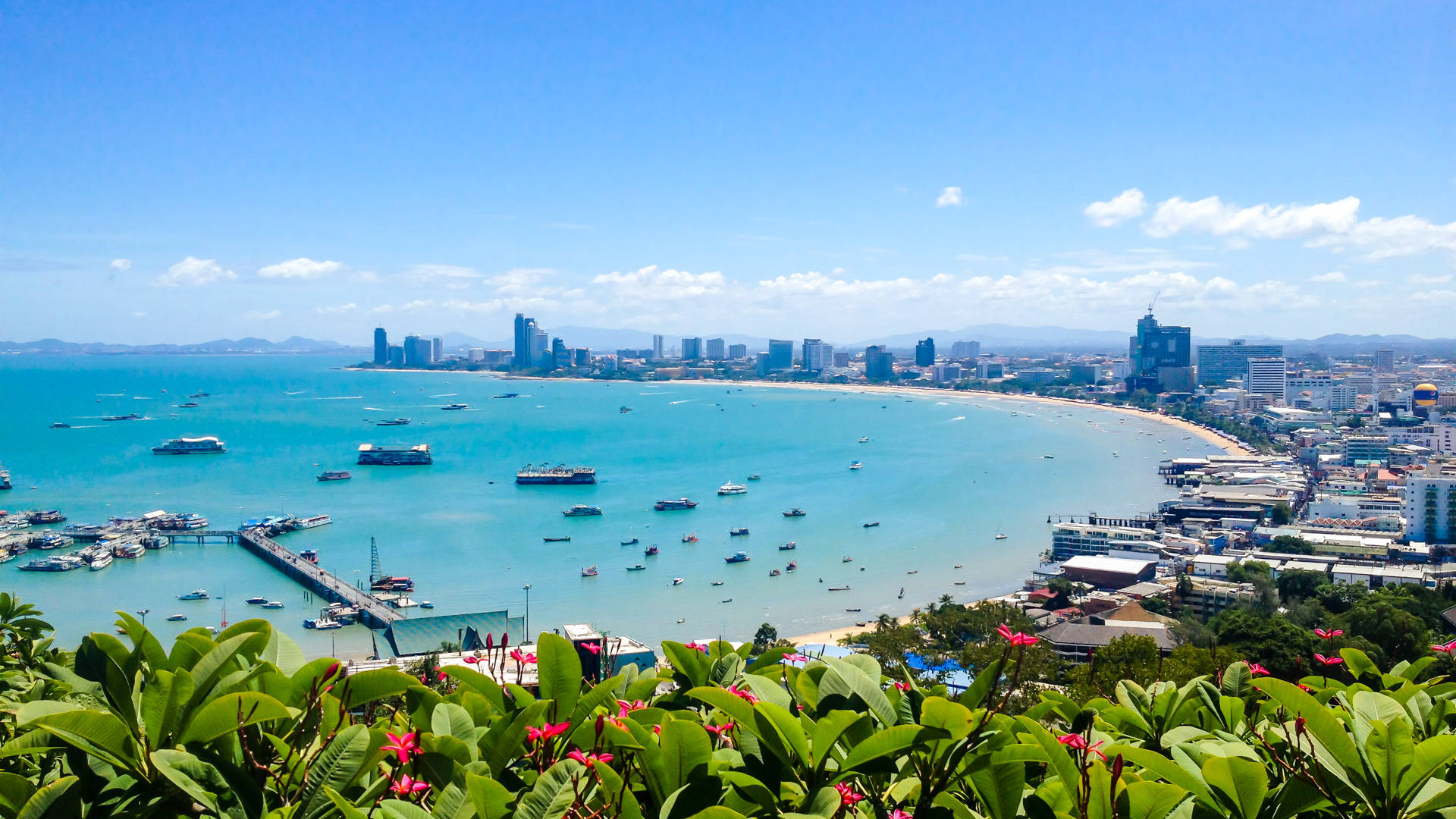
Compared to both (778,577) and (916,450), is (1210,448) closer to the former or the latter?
(916,450)

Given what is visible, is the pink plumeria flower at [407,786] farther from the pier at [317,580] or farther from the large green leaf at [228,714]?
the pier at [317,580]

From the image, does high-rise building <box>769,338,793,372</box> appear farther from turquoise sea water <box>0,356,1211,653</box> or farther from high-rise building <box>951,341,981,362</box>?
high-rise building <box>951,341,981,362</box>

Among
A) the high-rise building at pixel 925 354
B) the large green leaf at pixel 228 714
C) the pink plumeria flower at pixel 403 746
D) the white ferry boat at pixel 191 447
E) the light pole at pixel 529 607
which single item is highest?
the high-rise building at pixel 925 354

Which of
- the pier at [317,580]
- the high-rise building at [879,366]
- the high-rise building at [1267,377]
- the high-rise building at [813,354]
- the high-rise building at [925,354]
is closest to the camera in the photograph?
the pier at [317,580]

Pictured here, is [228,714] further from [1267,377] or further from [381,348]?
[381,348]

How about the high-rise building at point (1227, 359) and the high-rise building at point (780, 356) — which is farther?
the high-rise building at point (780, 356)

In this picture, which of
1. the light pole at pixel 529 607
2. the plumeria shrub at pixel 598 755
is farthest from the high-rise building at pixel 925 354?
the plumeria shrub at pixel 598 755

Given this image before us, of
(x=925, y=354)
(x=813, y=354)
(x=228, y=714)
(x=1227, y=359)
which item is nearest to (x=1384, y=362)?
(x=1227, y=359)
